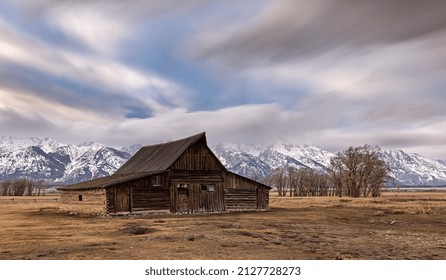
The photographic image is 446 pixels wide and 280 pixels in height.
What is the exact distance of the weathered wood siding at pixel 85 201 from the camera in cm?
3503

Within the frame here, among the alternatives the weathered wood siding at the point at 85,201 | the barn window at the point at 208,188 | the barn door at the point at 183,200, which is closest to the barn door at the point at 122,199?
the weathered wood siding at the point at 85,201

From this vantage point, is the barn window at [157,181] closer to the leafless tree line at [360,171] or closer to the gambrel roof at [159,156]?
the gambrel roof at [159,156]

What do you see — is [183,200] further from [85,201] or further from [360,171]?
[360,171]

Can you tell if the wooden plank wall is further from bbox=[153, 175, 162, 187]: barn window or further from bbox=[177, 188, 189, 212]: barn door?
bbox=[153, 175, 162, 187]: barn window

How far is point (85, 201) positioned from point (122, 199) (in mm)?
5278

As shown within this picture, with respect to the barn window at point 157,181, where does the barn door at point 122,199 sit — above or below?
below

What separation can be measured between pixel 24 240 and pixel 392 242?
612 inches

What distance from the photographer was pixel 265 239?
18234mm

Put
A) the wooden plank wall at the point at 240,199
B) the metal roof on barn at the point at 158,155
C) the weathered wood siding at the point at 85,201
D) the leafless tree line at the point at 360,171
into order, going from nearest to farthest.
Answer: the weathered wood siding at the point at 85,201
the metal roof on barn at the point at 158,155
the wooden plank wall at the point at 240,199
the leafless tree line at the point at 360,171

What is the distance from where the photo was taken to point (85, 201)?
38156 millimetres

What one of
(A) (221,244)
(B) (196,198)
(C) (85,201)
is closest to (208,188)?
(B) (196,198)
